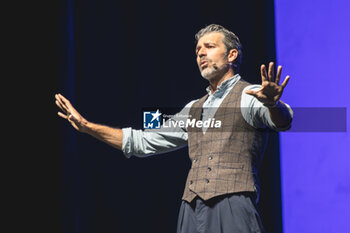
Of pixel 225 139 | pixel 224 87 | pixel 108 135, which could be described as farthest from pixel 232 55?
pixel 108 135

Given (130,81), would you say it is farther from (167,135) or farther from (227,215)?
(227,215)

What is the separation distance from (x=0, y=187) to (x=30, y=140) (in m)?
0.26

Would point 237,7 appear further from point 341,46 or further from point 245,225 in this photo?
point 245,225

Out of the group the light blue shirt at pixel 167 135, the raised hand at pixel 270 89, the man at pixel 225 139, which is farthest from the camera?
the light blue shirt at pixel 167 135

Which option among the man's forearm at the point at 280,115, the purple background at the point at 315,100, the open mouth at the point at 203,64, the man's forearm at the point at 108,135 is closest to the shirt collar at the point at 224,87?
the open mouth at the point at 203,64

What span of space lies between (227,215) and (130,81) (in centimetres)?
140

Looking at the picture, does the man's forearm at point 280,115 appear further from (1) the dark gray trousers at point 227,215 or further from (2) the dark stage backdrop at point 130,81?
(2) the dark stage backdrop at point 130,81

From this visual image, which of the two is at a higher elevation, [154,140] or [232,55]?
[232,55]

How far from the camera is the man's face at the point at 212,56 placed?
5.72 feet

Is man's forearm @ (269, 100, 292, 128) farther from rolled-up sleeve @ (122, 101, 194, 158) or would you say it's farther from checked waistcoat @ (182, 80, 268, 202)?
rolled-up sleeve @ (122, 101, 194, 158)

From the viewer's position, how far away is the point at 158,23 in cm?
277

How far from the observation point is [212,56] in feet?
5.77

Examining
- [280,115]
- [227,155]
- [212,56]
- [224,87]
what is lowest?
[227,155]

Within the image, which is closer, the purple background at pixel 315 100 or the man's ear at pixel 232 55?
the man's ear at pixel 232 55
